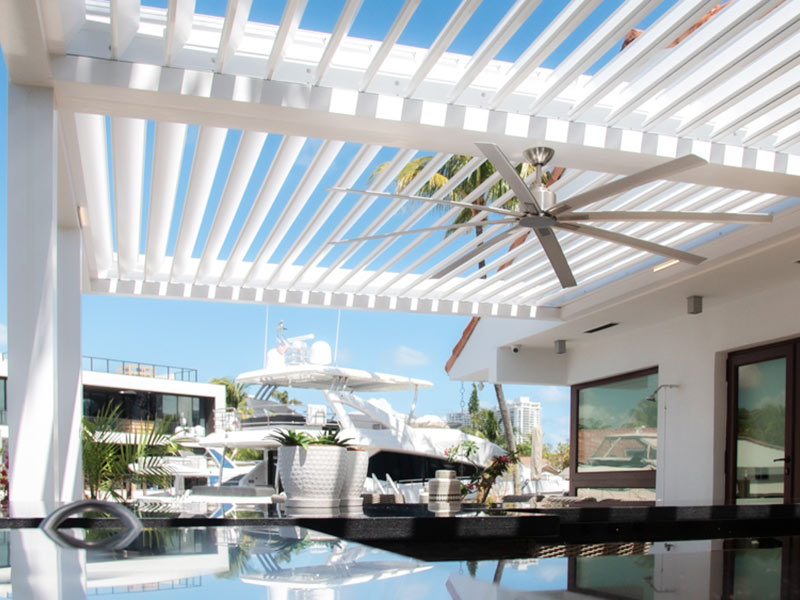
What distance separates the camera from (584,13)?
3.92 meters

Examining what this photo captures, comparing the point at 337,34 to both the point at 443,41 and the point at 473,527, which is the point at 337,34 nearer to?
the point at 443,41

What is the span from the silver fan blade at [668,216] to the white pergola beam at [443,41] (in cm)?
131

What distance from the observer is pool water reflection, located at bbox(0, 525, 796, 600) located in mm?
941

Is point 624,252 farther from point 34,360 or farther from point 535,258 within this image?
point 34,360

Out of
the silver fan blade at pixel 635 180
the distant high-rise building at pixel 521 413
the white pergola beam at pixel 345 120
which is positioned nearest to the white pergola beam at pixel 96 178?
the white pergola beam at pixel 345 120

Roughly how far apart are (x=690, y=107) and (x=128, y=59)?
3.24 meters

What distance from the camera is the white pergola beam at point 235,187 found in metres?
5.40

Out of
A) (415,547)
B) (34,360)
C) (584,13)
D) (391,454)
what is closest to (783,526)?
(415,547)

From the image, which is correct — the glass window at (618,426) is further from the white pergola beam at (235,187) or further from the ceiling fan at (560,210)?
the white pergola beam at (235,187)

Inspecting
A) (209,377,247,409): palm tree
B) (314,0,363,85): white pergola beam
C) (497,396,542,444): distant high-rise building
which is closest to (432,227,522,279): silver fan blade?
(314,0,363,85): white pergola beam

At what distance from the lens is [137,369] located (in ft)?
110

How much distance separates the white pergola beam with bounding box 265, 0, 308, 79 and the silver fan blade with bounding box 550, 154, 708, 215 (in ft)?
6.12

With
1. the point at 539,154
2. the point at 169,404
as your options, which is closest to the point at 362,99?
the point at 539,154

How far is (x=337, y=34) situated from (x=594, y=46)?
130 cm
